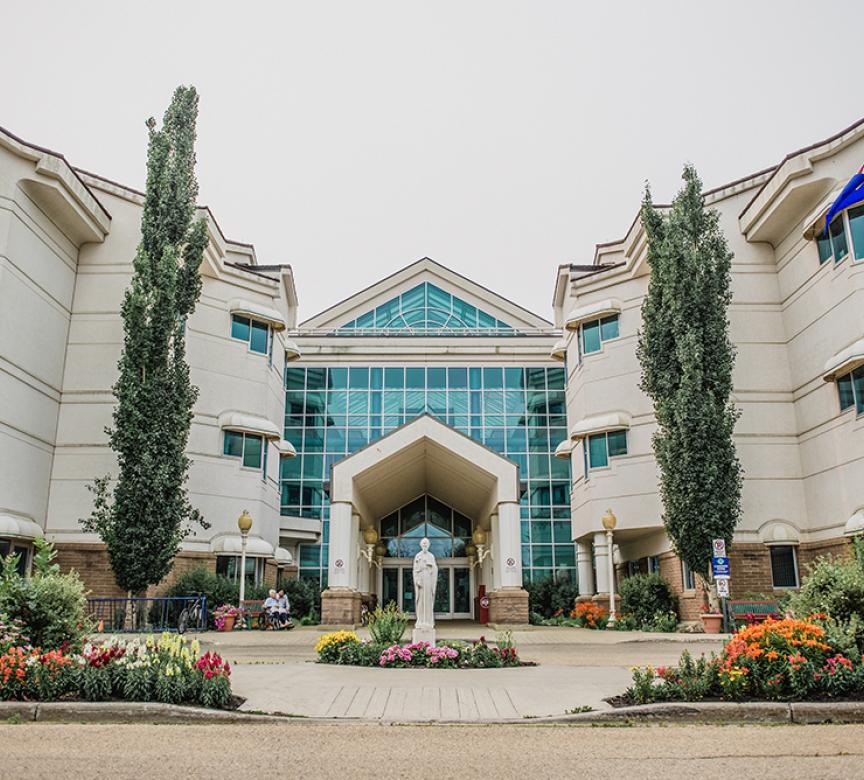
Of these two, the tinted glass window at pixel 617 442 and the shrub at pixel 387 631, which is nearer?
the shrub at pixel 387 631

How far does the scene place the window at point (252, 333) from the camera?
2927 cm

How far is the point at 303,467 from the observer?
121ft

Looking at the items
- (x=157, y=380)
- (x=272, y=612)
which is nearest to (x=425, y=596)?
(x=272, y=612)

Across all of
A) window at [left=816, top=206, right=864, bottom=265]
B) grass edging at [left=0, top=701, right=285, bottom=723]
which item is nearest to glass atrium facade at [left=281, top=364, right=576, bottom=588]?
window at [left=816, top=206, right=864, bottom=265]

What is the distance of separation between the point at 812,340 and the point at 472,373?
16.7m

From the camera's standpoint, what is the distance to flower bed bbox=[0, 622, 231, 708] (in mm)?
8508

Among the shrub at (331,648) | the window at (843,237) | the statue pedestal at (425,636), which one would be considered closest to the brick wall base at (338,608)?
the statue pedestal at (425,636)

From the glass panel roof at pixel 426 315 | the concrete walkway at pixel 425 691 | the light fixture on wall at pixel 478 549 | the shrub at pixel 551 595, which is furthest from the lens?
the glass panel roof at pixel 426 315

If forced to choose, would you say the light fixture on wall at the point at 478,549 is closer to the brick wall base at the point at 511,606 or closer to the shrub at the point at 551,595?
the shrub at the point at 551,595

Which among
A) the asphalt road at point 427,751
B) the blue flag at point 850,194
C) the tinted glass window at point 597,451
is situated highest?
the blue flag at point 850,194

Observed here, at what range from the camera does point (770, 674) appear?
8758mm

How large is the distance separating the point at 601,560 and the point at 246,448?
12715 millimetres

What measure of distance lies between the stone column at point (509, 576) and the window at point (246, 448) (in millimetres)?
9718

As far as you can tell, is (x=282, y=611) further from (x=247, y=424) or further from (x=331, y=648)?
(x=331, y=648)
